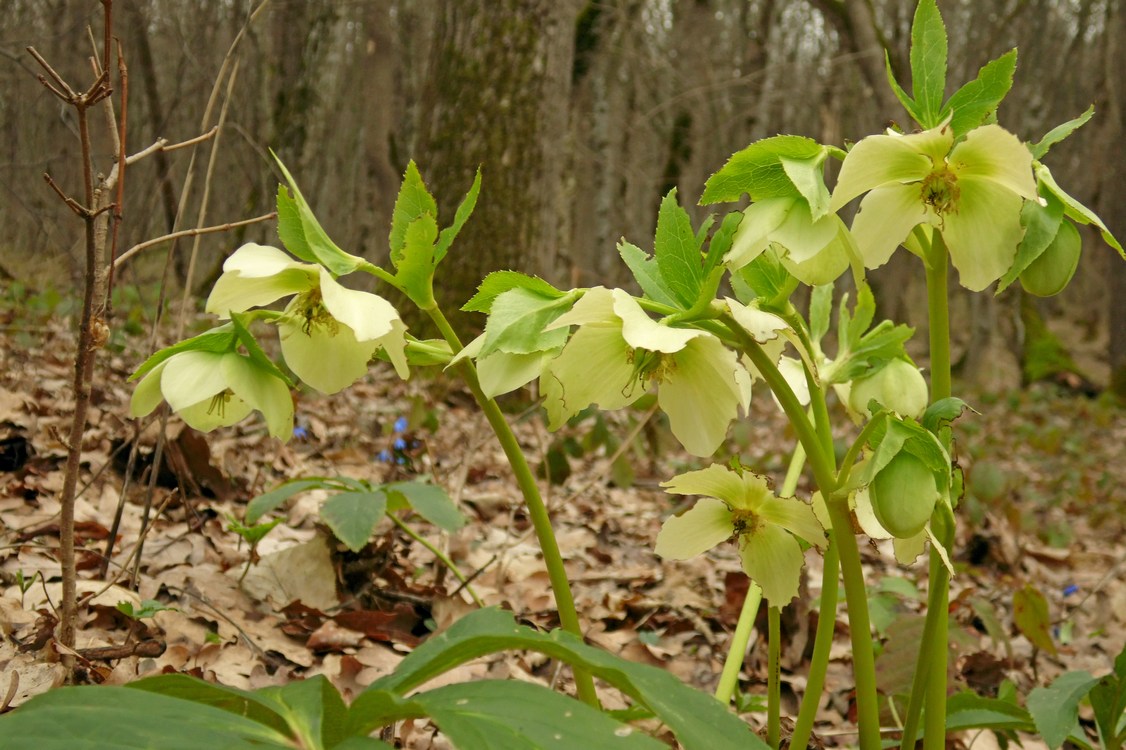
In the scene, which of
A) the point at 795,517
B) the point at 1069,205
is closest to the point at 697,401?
the point at 795,517

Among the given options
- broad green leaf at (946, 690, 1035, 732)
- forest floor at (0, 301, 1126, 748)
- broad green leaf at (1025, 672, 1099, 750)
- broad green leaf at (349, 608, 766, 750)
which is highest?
broad green leaf at (349, 608, 766, 750)

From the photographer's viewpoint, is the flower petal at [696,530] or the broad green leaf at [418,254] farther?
the flower petal at [696,530]

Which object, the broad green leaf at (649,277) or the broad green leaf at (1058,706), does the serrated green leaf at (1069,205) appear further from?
the broad green leaf at (1058,706)

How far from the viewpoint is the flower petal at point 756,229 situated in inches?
30.8

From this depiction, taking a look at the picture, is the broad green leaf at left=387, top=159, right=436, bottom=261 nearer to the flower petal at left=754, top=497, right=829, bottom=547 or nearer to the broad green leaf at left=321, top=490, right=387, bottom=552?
the flower petal at left=754, top=497, right=829, bottom=547

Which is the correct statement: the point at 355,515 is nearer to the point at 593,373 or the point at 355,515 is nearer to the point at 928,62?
the point at 593,373

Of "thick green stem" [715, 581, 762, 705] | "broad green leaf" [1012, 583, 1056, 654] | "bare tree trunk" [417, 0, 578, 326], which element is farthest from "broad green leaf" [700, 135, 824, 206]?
"bare tree trunk" [417, 0, 578, 326]

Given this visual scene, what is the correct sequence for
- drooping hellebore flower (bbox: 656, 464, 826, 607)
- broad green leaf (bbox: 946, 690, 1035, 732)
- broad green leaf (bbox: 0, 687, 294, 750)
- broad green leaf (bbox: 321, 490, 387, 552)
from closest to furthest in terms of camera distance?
broad green leaf (bbox: 0, 687, 294, 750)
drooping hellebore flower (bbox: 656, 464, 826, 607)
broad green leaf (bbox: 946, 690, 1035, 732)
broad green leaf (bbox: 321, 490, 387, 552)

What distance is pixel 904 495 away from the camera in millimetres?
716

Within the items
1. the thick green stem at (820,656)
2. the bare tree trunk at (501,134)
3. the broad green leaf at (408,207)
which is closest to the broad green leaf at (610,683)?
the thick green stem at (820,656)

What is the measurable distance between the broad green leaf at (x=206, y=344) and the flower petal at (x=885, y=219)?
58 cm

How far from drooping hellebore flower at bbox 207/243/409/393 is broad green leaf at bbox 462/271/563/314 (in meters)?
0.08

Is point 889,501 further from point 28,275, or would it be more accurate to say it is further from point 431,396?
point 28,275

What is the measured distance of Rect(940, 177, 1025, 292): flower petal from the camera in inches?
32.3
